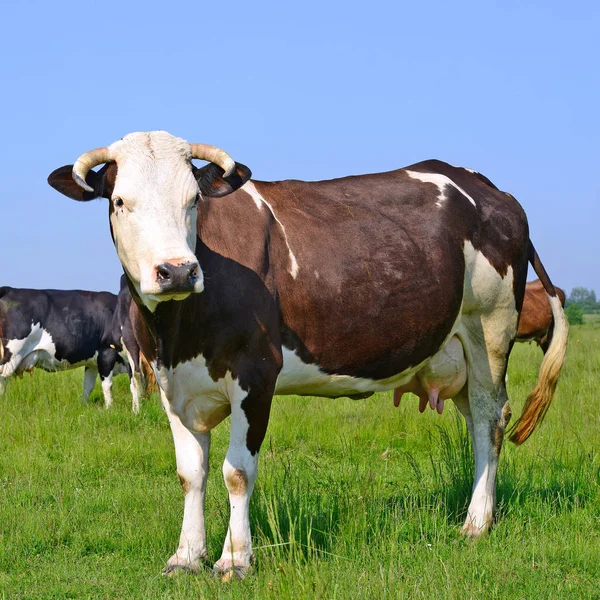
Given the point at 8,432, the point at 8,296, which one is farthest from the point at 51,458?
the point at 8,296

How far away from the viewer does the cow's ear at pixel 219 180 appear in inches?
196

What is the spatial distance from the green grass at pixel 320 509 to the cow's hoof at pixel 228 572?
0.08 m

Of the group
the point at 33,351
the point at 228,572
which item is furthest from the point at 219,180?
the point at 33,351

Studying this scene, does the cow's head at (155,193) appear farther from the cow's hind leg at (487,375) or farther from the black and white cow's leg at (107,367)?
the black and white cow's leg at (107,367)

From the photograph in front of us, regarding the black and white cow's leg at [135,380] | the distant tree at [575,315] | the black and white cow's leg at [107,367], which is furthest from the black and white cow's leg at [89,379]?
the distant tree at [575,315]

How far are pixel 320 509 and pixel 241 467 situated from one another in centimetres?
114

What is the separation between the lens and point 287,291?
17.0 ft

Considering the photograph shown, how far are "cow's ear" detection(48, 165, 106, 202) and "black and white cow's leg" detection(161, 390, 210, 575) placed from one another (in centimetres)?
125

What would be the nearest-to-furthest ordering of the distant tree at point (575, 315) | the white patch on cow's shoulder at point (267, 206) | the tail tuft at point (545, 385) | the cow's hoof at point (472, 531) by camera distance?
1. the white patch on cow's shoulder at point (267, 206)
2. the cow's hoof at point (472, 531)
3. the tail tuft at point (545, 385)
4. the distant tree at point (575, 315)

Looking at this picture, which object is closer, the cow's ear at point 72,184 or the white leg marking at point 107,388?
the cow's ear at point 72,184

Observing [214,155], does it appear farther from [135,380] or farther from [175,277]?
[135,380]

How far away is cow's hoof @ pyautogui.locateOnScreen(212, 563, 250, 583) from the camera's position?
4742 mm

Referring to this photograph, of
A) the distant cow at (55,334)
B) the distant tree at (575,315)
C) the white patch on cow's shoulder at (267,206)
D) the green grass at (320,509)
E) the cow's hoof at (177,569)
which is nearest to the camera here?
the green grass at (320,509)

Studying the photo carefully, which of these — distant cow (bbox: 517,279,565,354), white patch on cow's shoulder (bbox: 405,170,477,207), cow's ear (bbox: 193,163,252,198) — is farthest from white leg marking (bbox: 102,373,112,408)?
cow's ear (bbox: 193,163,252,198)
